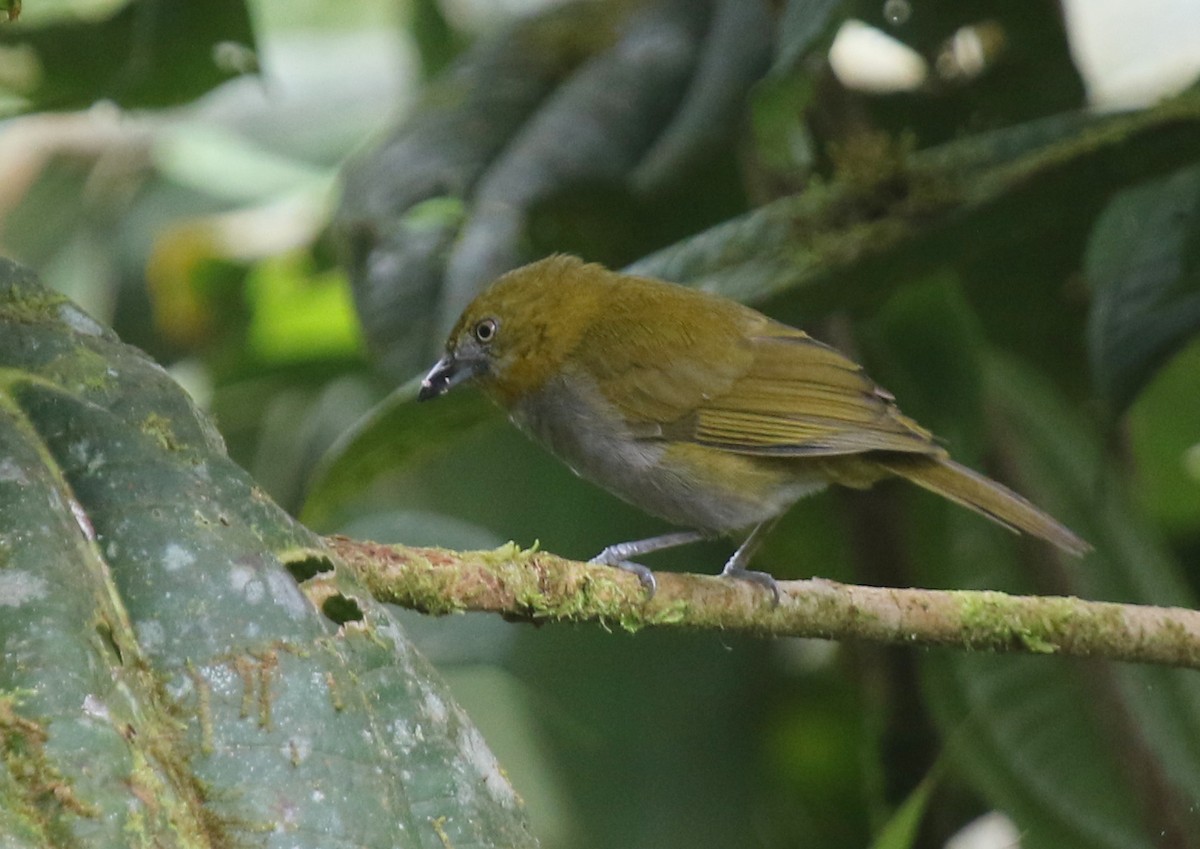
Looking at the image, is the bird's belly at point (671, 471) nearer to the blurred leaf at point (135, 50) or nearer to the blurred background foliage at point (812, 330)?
the blurred background foliage at point (812, 330)

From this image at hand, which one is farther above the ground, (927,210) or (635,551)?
(927,210)

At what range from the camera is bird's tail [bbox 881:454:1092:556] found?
8.74 ft

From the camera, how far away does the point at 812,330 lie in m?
3.53

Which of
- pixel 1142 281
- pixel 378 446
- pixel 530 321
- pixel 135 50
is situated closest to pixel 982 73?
pixel 1142 281

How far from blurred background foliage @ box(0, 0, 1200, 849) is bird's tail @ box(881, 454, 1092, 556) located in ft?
0.52

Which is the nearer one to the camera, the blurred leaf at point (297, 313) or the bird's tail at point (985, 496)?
the bird's tail at point (985, 496)

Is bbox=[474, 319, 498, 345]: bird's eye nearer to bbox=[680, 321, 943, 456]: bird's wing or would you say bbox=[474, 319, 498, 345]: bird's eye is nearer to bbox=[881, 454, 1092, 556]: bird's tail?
bbox=[680, 321, 943, 456]: bird's wing

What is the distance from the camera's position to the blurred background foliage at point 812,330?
101 inches

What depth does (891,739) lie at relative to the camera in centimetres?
298

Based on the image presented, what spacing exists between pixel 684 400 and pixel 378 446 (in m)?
0.76

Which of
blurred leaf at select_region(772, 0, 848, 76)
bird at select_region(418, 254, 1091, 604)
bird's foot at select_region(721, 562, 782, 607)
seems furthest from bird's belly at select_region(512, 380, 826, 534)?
blurred leaf at select_region(772, 0, 848, 76)

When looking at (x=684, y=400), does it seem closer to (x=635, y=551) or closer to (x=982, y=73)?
(x=635, y=551)

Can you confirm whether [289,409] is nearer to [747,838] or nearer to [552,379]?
[552,379]

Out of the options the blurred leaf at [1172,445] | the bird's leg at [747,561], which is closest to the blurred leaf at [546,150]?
the bird's leg at [747,561]
